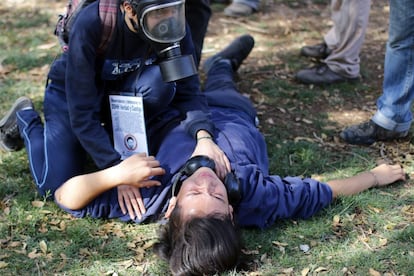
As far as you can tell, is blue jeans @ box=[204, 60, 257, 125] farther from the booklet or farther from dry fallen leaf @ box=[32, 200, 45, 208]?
dry fallen leaf @ box=[32, 200, 45, 208]

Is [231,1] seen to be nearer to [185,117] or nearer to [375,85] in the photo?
[375,85]

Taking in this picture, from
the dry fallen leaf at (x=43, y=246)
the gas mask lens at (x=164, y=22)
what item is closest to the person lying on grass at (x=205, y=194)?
the dry fallen leaf at (x=43, y=246)

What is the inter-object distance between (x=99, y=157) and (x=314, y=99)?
2.19m

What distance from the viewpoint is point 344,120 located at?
15.4ft

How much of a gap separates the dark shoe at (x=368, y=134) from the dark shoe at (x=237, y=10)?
286 cm

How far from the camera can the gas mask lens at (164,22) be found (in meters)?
3.05

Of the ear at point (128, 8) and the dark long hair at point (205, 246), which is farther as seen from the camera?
the ear at point (128, 8)

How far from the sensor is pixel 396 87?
4070 mm

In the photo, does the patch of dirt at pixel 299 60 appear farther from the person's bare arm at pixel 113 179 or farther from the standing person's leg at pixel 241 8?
the person's bare arm at pixel 113 179

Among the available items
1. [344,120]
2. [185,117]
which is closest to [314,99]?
[344,120]

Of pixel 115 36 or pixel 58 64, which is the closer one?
pixel 115 36

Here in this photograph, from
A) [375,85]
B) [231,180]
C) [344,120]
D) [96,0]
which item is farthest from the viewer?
[375,85]

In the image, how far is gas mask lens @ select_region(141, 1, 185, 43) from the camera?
10.0ft

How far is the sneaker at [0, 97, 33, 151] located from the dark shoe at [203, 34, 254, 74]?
1.62m
